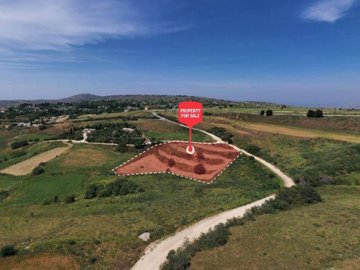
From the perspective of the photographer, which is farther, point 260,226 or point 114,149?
point 114,149

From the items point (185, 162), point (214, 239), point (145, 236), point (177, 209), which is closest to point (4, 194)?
point (185, 162)

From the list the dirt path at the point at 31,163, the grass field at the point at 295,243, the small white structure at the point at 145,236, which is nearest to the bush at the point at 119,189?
the small white structure at the point at 145,236

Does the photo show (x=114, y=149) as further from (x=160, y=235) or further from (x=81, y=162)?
(x=160, y=235)

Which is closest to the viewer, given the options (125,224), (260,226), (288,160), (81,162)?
(260,226)

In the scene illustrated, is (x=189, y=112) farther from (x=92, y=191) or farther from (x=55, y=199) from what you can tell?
(x=55, y=199)

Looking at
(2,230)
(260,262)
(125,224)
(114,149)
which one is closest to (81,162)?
(114,149)

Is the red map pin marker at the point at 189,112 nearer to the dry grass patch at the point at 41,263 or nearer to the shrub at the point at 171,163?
the dry grass patch at the point at 41,263
